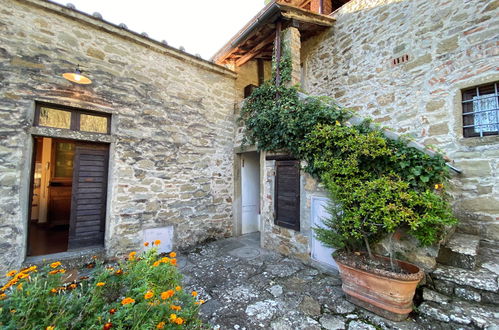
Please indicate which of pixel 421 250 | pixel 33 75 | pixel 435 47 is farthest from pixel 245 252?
pixel 435 47

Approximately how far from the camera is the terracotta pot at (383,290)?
223cm

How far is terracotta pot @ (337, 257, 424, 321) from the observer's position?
223 cm

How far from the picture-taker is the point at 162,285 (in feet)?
6.31

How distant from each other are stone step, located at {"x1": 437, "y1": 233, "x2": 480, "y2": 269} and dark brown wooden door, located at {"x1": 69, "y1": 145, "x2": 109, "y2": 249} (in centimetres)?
526

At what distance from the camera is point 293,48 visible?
14.9 feet

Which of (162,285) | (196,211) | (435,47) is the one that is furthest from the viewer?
(196,211)

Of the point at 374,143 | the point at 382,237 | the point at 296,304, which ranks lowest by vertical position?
the point at 296,304

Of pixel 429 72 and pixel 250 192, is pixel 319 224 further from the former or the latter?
pixel 429 72

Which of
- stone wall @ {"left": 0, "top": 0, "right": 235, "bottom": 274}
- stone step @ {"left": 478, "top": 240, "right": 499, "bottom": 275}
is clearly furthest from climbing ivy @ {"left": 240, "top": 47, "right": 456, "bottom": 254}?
stone wall @ {"left": 0, "top": 0, "right": 235, "bottom": 274}

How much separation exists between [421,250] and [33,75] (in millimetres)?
5951

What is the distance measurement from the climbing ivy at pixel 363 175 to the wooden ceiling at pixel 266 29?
180 centimetres

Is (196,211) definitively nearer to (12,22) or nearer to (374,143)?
(374,143)

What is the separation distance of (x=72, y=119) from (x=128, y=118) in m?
0.84

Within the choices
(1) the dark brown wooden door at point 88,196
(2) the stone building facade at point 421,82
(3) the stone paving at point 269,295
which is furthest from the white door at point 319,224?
(1) the dark brown wooden door at point 88,196
